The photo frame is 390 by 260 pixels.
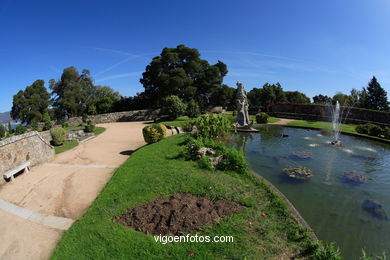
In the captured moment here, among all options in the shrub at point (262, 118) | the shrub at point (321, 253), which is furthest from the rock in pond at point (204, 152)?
the shrub at point (262, 118)

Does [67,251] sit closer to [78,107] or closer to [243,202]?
[243,202]

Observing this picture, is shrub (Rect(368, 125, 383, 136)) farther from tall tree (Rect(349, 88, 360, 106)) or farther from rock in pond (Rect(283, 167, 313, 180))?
tall tree (Rect(349, 88, 360, 106))

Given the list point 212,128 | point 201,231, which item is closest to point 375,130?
point 212,128

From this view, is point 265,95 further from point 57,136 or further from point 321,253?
point 321,253

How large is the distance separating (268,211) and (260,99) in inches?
1475

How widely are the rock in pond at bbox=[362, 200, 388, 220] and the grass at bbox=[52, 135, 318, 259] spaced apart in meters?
3.02

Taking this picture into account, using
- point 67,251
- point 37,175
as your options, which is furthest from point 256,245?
point 37,175

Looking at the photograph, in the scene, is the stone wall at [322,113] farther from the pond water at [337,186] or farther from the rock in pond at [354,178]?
the rock in pond at [354,178]

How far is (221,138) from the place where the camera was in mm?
14539

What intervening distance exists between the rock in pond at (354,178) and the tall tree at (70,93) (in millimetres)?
40653

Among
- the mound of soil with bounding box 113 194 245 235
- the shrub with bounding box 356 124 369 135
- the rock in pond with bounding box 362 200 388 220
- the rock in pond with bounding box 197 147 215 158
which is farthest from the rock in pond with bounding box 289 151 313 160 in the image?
the shrub with bounding box 356 124 369 135

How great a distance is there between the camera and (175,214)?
Result: 15.6 ft

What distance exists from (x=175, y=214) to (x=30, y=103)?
133ft

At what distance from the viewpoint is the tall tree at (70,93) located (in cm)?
3600
